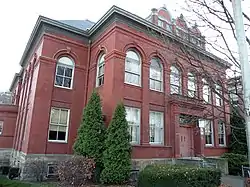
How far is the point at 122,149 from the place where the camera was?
40.7ft

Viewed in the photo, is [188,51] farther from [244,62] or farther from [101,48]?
[101,48]

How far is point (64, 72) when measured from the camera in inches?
677

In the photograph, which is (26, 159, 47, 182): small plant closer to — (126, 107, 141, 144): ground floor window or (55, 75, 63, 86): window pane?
(55, 75, 63, 86): window pane

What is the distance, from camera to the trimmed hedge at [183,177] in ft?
29.0

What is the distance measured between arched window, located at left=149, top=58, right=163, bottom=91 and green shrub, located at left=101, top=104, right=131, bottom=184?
4.74m

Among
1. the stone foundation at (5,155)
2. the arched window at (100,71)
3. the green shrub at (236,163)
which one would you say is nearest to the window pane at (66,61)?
the arched window at (100,71)

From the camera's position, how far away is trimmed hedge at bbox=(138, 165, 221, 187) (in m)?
8.85

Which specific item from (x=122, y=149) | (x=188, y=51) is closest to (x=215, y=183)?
(x=122, y=149)

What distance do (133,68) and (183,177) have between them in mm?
8965

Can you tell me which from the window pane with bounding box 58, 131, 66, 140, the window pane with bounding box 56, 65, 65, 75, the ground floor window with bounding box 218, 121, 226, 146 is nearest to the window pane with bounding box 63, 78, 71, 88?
the window pane with bounding box 56, 65, 65, 75

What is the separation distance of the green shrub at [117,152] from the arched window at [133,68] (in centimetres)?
315

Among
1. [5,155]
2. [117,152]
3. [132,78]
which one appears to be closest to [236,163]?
[132,78]

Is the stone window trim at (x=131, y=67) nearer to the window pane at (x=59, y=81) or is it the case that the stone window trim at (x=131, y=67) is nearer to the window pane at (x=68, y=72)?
the window pane at (x=68, y=72)

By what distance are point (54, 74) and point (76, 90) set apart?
6.69ft
